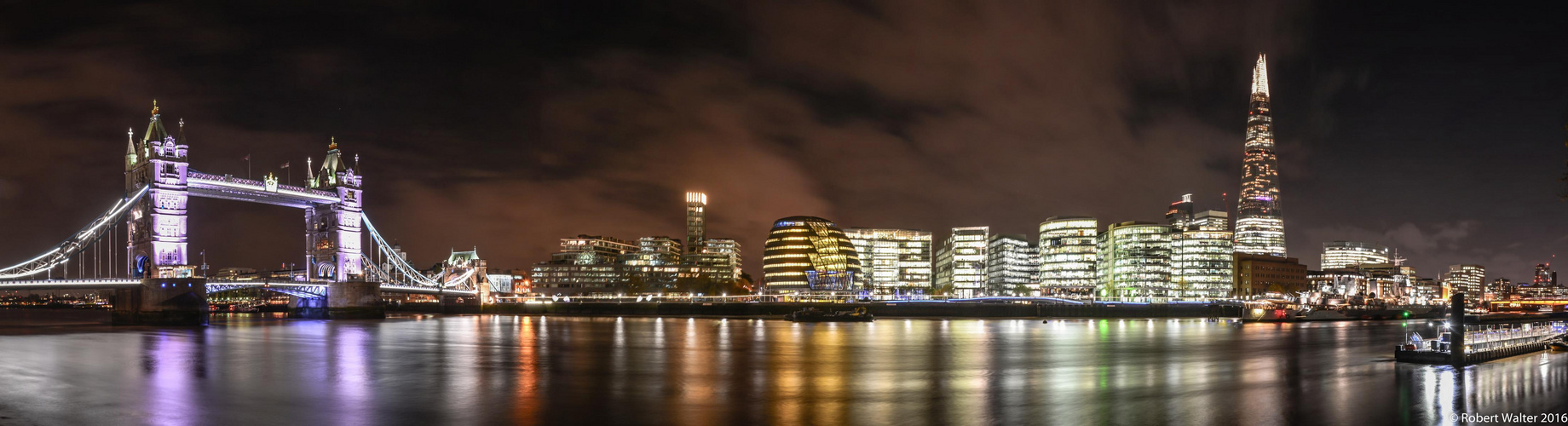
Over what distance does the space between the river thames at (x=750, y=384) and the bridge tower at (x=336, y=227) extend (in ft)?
225

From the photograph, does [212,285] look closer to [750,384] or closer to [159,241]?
[159,241]

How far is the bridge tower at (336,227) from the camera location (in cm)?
11819

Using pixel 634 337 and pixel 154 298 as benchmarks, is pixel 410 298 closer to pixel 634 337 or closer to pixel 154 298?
pixel 154 298

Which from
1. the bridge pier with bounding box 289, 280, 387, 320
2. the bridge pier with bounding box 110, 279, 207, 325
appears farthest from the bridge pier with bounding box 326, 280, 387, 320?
the bridge pier with bounding box 110, 279, 207, 325

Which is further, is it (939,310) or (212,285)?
(939,310)

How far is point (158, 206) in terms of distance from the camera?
8575 cm

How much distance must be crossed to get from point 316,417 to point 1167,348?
42.7 metres

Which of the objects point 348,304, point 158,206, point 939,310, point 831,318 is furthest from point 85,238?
point 939,310

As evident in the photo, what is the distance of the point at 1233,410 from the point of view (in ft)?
76.4

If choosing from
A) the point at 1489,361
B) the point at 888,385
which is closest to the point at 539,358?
the point at 888,385

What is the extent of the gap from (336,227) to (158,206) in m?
32.8

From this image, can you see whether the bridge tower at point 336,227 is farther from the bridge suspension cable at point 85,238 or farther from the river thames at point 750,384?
the river thames at point 750,384

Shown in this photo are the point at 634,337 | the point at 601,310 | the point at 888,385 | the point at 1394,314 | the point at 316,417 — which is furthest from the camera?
the point at 601,310

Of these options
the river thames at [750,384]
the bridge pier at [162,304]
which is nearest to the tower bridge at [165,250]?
the bridge pier at [162,304]
